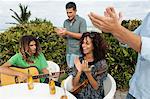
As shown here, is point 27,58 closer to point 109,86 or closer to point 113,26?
point 109,86

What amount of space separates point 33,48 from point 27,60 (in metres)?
0.17

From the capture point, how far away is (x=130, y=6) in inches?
511

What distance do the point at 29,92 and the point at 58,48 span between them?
2.58 m

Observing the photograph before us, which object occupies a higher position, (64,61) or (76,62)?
(76,62)

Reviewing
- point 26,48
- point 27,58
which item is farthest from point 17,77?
point 26,48

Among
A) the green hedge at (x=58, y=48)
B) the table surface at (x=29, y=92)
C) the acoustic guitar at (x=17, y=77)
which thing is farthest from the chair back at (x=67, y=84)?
the green hedge at (x=58, y=48)

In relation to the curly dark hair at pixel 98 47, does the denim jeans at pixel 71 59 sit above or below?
below

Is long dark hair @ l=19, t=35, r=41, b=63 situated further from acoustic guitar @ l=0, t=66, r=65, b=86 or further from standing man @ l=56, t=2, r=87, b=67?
standing man @ l=56, t=2, r=87, b=67

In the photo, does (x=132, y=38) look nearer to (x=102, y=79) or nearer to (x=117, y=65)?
(x=102, y=79)

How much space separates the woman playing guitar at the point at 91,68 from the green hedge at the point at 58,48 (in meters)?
1.65

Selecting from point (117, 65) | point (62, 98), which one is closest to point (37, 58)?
point (62, 98)

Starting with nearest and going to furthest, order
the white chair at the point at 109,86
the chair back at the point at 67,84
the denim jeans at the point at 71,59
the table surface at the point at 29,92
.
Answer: the white chair at the point at 109,86 → the table surface at the point at 29,92 → the chair back at the point at 67,84 → the denim jeans at the point at 71,59

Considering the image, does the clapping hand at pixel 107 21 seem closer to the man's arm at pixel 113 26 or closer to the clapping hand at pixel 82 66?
the man's arm at pixel 113 26

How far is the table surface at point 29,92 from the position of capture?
3.10 meters
